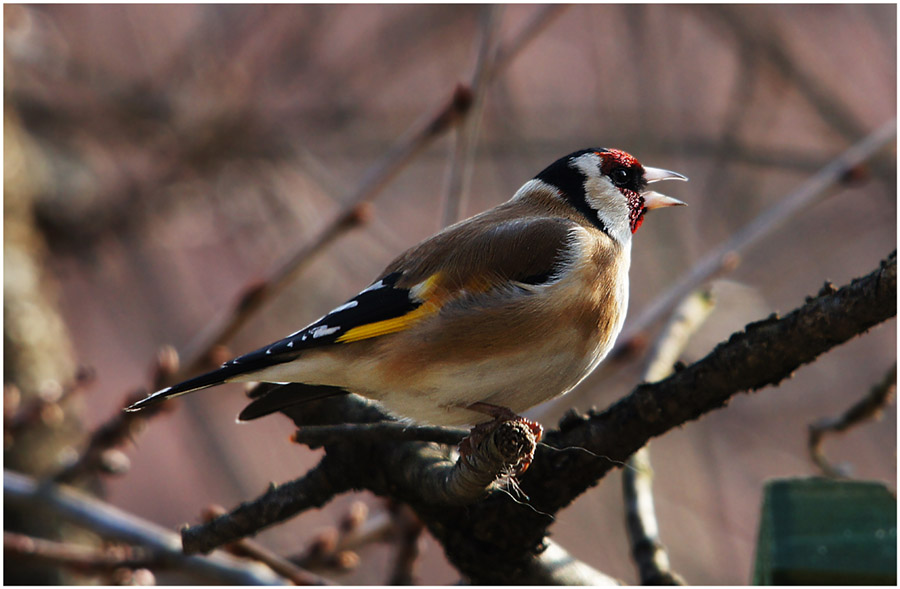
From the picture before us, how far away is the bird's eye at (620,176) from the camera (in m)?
2.66

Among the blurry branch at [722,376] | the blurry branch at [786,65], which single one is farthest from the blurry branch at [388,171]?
the blurry branch at [786,65]

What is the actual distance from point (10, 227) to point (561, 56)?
→ 13.1ft

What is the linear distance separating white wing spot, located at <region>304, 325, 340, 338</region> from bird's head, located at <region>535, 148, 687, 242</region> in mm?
831

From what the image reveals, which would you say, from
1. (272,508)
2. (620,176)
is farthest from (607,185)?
(272,508)

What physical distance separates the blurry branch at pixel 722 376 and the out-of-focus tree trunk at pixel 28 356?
2.01 m

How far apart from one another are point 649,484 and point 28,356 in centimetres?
244

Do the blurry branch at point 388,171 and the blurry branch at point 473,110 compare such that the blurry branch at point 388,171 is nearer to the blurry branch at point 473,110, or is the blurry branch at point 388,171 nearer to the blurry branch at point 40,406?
the blurry branch at point 473,110

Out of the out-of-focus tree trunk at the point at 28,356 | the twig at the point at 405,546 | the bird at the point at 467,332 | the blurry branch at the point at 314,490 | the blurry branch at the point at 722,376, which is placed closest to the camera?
the blurry branch at the point at 722,376

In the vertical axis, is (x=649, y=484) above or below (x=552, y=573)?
above

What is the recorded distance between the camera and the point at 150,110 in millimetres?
5008

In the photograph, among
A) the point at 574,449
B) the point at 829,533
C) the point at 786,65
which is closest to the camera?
the point at 574,449

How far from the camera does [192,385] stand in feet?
6.07

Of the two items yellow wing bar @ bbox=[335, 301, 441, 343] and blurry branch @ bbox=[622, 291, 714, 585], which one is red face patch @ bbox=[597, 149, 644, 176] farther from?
yellow wing bar @ bbox=[335, 301, 441, 343]

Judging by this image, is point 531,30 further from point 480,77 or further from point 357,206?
point 357,206
